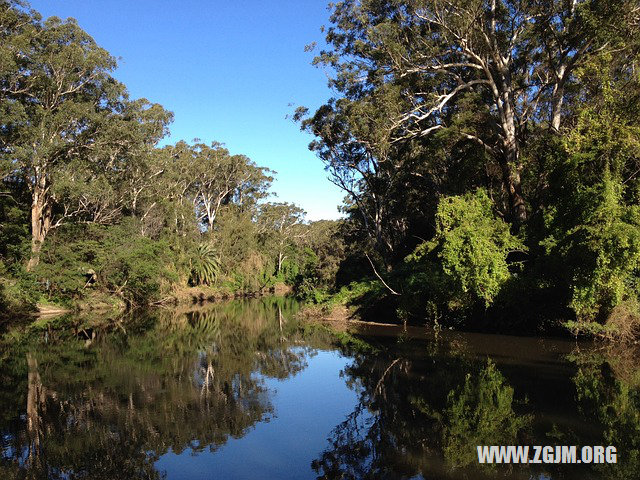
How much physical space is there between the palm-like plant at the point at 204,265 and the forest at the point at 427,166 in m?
2.09

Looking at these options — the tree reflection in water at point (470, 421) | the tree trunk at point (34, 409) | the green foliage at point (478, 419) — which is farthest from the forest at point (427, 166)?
the tree trunk at point (34, 409)

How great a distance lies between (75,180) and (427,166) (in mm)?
19906

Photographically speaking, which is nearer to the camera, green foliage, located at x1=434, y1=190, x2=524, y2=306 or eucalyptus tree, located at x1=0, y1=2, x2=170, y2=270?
green foliage, located at x1=434, y1=190, x2=524, y2=306

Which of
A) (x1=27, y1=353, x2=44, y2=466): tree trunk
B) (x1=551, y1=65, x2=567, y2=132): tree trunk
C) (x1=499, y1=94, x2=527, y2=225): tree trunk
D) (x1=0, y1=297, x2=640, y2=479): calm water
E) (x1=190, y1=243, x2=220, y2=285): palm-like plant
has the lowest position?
(x1=27, y1=353, x2=44, y2=466): tree trunk

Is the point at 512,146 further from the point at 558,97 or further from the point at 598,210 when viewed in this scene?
the point at 598,210

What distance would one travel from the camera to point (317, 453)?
22.0 ft

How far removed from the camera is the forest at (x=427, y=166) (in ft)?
45.9

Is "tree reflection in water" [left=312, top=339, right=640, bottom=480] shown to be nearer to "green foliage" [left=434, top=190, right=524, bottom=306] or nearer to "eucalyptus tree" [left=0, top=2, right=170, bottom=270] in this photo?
"green foliage" [left=434, top=190, right=524, bottom=306]

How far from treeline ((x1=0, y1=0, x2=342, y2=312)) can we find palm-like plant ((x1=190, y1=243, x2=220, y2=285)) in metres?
0.68

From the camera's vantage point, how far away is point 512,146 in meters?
18.0

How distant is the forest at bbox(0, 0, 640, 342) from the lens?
1398cm

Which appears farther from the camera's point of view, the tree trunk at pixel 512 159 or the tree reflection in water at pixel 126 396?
the tree trunk at pixel 512 159

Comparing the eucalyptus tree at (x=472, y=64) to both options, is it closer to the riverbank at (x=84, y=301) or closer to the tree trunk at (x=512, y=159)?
the tree trunk at (x=512, y=159)

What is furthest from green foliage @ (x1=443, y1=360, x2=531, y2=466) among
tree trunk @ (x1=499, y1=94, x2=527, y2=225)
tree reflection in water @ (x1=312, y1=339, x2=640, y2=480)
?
tree trunk @ (x1=499, y1=94, x2=527, y2=225)
